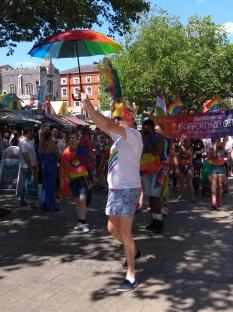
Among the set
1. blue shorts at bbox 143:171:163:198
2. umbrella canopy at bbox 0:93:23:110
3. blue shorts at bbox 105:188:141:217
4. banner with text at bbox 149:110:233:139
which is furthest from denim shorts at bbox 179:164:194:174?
umbrella canopy at bbox 0:93:23:110

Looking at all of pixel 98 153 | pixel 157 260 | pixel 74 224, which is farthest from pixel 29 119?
pixel 157 260

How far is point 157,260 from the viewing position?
5.79 metres

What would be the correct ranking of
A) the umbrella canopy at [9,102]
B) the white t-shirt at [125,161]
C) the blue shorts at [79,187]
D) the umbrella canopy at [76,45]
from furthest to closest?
the umbrella canopy at [9,102]
the blue shorts at [79,187]
the umbrella canopy at [76,45]
the white t-shirt at [125,161]

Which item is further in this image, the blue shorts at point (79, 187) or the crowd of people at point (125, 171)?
the blue shorts at point (79, 187)

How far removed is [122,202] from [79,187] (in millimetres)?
2792

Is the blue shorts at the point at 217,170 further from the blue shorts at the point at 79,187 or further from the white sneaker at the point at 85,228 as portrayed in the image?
the white sneaker at the point at 85,228

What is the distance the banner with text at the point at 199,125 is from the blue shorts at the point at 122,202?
5.84 m

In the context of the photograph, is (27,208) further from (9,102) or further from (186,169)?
(9,102)

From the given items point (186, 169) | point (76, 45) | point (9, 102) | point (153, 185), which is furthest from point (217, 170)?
point (9, 102)

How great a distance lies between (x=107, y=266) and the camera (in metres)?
5.58

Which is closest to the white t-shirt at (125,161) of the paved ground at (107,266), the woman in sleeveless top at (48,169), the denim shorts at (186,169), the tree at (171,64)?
the paved ground at (107,266)

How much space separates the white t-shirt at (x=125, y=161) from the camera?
4.80 m

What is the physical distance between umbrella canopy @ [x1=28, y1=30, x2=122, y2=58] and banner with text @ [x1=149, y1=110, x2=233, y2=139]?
4109 mm

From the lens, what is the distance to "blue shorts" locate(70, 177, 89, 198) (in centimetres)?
752
